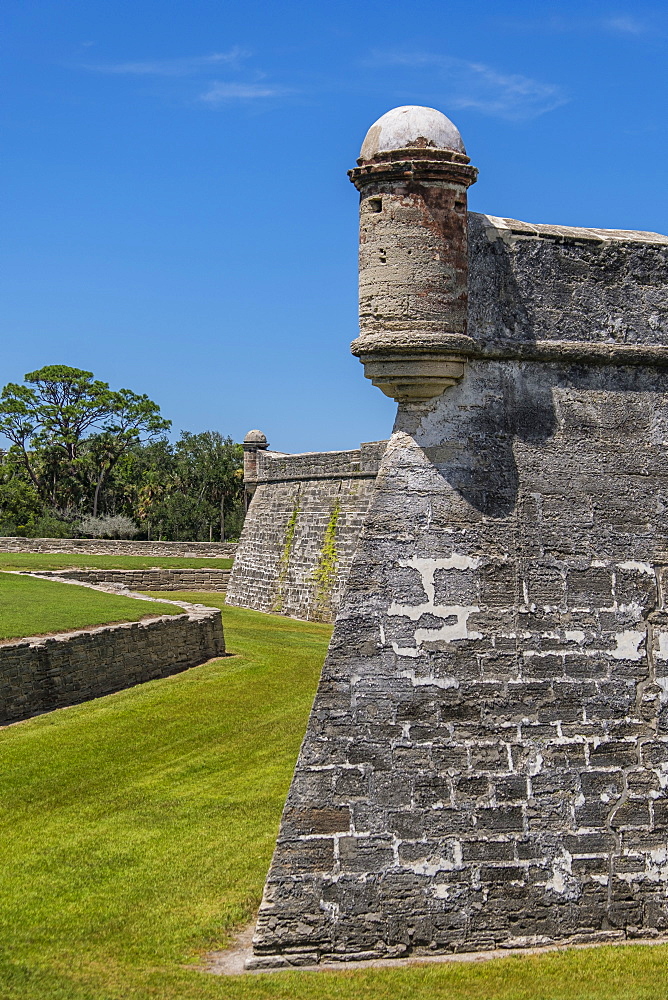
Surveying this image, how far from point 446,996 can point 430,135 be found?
4493 mm

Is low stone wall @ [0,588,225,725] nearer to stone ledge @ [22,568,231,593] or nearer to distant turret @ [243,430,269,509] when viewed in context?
stone ledge @ [22,568,231,593]

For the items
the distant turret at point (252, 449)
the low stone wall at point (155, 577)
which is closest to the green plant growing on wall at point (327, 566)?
→ the low stone wall at point (155, 577)

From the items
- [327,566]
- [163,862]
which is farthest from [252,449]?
[163,862]

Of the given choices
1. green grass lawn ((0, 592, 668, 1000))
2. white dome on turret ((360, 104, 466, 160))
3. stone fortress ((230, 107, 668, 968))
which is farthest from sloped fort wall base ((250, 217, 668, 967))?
white dome on turret ((360, 104, 466, 160))

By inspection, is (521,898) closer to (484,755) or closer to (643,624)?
(484,755)

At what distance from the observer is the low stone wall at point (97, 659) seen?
46.1 feet

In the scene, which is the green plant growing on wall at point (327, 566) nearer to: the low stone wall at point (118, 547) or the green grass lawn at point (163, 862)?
the low stone wall at point (118, 547)

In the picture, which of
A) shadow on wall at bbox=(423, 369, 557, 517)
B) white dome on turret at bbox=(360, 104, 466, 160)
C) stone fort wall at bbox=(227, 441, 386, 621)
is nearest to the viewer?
white dome on turret at bbox=(360, 104, 466, 160)

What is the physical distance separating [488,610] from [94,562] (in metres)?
30.5

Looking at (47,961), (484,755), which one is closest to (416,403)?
(484,755)

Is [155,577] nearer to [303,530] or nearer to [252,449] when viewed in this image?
[252,449]

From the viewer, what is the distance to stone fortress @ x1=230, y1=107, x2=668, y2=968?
606 centimetres

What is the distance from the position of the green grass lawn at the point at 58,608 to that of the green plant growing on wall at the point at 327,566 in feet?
26.9

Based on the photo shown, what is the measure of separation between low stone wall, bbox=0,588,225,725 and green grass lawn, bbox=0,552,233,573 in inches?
551
